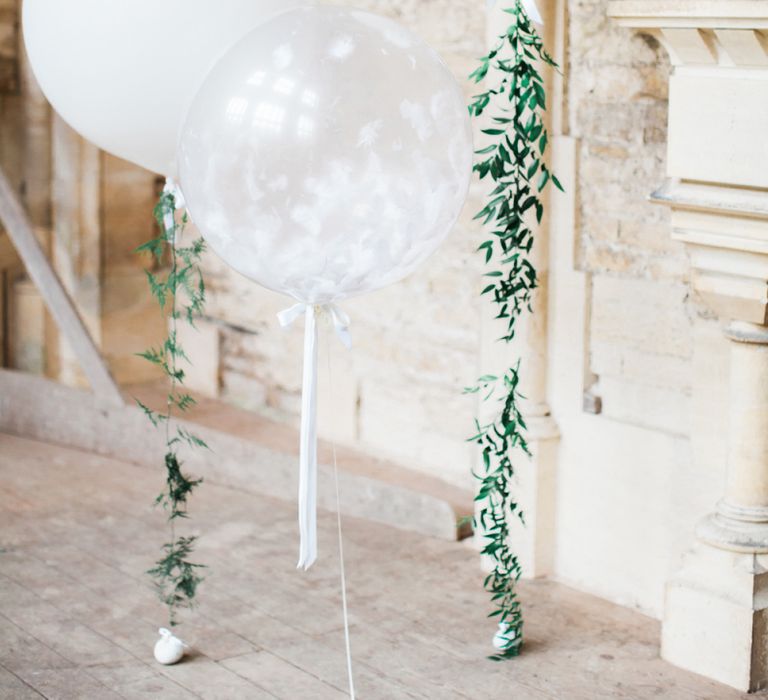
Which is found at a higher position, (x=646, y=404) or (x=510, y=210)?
(x=510, y=210)

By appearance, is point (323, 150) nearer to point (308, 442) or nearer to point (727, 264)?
point (308, 442)

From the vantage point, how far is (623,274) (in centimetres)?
407

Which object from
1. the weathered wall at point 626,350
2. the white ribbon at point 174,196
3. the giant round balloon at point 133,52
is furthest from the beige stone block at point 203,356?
the giant round balloon at point 133,52

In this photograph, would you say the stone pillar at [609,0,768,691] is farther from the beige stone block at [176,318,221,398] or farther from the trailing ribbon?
the beige stone block at [176,318,221,398]

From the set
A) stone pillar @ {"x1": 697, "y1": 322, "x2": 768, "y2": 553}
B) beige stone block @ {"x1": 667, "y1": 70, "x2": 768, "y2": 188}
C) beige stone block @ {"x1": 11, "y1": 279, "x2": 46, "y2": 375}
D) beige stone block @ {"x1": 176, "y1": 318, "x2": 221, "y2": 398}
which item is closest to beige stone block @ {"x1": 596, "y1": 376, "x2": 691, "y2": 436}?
stone pillar @ {"x1": 697, "y1": 322, "x2": 768, "y2": 553}

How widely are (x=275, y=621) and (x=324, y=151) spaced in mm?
1804

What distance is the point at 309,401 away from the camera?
3.00 meters

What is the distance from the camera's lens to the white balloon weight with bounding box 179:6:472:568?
262 centimetres

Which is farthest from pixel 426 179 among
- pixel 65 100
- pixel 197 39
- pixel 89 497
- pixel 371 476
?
pixel 89 497

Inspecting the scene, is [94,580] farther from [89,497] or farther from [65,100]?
[65,100]

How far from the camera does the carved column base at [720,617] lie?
3595 mm

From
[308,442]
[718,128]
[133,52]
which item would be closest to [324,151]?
→ [133,52]

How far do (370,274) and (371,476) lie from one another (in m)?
2.37

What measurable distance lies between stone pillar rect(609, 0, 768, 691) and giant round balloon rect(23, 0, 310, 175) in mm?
963
